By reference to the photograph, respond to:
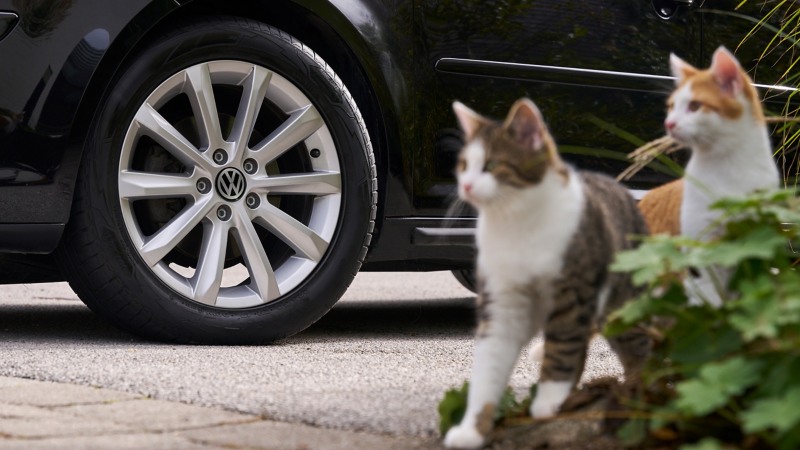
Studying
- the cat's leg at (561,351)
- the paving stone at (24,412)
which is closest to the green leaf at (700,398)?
the cat's leg at (561,351)

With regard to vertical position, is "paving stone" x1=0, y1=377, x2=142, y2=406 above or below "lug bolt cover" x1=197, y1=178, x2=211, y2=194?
below

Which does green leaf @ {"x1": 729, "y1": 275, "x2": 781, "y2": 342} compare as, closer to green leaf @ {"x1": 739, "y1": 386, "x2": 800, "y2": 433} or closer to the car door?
green leaf @ {"x1": 739, "y1": 386, "x2": 800, "y2": 433}

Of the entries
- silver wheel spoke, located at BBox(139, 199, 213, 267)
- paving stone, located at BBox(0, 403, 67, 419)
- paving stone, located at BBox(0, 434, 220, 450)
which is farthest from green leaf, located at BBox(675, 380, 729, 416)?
silver wheel spoke, located at BBox(139, 199, 213, 267)

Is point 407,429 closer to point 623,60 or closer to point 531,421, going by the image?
point 531,421

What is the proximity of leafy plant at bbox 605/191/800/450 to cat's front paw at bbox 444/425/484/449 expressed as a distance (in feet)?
0.87

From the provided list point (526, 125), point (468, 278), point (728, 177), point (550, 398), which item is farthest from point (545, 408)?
Result: point (468, 278)

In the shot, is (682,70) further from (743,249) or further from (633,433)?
Result: (633,433)

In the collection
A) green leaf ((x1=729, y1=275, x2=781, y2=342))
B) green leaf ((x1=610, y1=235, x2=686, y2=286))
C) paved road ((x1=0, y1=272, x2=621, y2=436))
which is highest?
green leaf ((x1=610, y1=235, x2=686, y2=286))

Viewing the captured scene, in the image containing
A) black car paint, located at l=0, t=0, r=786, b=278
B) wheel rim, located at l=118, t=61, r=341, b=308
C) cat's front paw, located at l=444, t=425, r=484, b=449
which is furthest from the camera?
wheel rim, located at l=118, t=61, r=341, b=308

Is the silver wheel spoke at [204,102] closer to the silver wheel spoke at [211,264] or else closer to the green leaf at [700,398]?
the silver wheel spoke at [211,264]

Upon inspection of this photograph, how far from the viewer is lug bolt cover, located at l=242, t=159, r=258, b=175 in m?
2.88

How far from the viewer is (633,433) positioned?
4.67 feet

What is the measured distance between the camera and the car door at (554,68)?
10.2ft

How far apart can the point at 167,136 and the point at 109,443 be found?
4.38 feet
